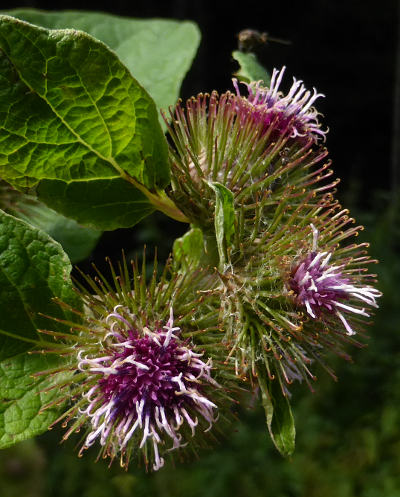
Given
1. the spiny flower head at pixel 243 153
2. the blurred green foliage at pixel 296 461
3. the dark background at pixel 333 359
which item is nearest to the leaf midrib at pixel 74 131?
the spiny flower head at pixel 243 153

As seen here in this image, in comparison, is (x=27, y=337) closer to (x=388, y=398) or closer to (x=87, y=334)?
(x=87, y=334)

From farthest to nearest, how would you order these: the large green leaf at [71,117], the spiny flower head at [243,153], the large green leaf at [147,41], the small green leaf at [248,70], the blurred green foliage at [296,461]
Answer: the blurred green foliage at [296,461] < the large green leaf at [147,41] < the small green leaf at [248,70] < the spiny flower head at [243,153] < the large green leaf at [71,117]

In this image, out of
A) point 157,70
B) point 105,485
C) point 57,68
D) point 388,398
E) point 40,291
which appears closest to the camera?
point 57,68

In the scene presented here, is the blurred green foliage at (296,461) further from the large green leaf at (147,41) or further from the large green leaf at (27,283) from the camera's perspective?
the large green leaf at (27,283)

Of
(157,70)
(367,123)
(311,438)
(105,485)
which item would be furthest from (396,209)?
(157,70)

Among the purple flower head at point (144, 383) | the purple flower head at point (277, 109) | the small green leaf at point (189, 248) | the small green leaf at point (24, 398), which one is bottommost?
the small green leaf at point (24, 398)

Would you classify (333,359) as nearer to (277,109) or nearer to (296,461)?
(296,461)
